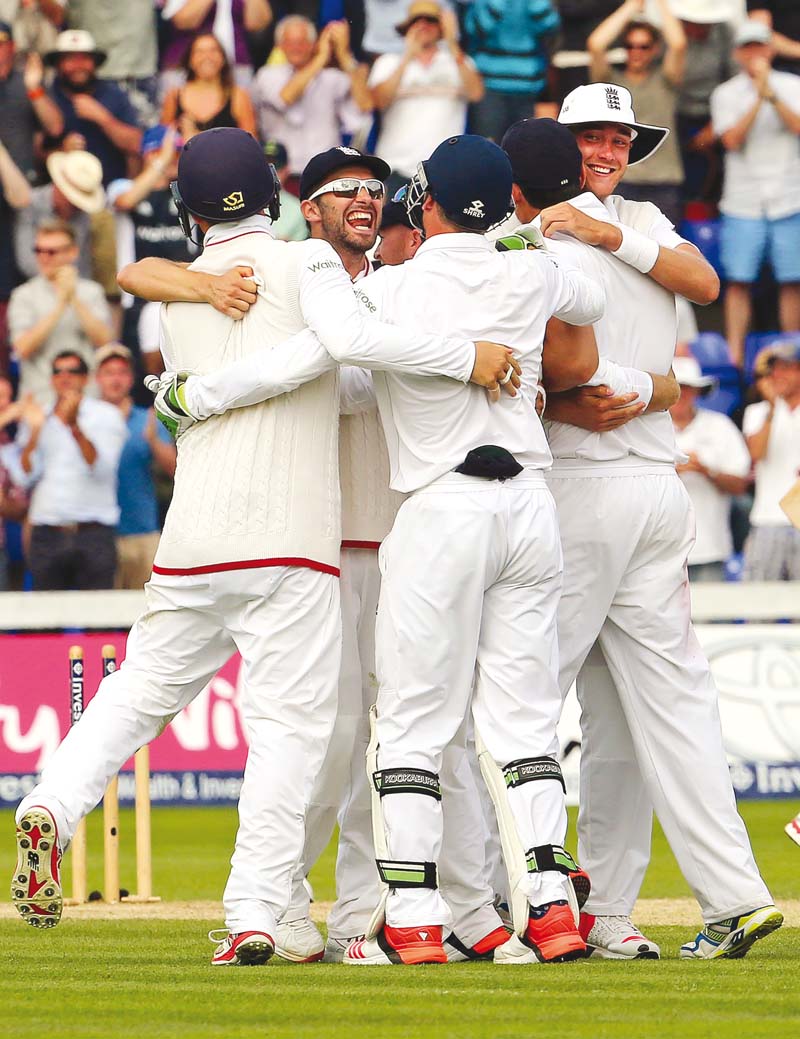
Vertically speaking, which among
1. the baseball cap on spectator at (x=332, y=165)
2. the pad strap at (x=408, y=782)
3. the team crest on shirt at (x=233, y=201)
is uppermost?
the baseball cap on spectator at (x=332, y=165)

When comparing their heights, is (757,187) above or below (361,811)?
above

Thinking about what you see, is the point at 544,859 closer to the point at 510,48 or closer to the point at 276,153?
the point at 276,153

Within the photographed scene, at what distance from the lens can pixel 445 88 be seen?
15.1m

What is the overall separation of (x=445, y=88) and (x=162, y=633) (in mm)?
9803

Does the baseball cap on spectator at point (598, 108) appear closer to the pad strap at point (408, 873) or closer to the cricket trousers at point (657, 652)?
the cricket trousers at point (657, 652)

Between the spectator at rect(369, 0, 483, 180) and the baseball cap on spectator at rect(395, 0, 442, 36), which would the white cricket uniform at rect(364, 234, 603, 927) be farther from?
the baseball cap on spectator at rect(395, 0, 442, 36)

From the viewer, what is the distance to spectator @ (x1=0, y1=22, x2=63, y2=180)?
49.2ft

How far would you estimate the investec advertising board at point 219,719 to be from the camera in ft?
41.9

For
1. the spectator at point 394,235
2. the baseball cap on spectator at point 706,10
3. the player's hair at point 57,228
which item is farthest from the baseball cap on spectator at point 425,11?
the spectator at point 394,235

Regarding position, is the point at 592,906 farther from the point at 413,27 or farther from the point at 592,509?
the point at 413,27

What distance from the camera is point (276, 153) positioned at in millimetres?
13727

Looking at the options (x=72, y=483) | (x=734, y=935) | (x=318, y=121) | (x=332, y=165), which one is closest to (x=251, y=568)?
(x=332, y=165)

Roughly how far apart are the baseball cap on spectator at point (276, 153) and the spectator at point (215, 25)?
0.82 m

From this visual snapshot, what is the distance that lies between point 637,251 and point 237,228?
4.24ft
